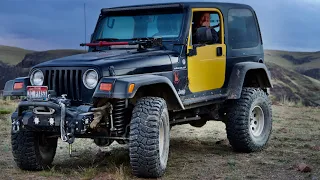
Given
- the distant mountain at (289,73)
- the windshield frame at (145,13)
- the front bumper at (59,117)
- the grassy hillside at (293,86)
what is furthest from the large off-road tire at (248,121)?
the grassy hillside at (293,86)

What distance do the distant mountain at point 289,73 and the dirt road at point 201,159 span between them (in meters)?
10.4

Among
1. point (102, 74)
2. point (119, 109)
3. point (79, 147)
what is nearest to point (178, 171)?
point (119, 109)

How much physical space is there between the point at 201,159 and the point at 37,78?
2.79 metres

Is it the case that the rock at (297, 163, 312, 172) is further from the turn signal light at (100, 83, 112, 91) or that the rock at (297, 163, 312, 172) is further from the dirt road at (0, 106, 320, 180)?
the turn signal light at (100, 83, 112, 91)

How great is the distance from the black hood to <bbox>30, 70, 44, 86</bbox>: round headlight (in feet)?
0.29

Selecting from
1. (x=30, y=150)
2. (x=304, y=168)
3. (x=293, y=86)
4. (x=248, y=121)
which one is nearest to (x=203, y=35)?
A: (x=248, y=121)

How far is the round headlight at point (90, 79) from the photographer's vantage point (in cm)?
671

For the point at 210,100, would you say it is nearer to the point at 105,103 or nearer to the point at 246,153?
the point at 246,153

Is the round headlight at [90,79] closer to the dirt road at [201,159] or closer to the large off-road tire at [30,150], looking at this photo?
the dirt road at [201,159]

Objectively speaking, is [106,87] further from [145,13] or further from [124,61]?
[145,13]

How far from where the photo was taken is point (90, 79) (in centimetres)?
675

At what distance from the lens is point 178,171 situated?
7.57 m

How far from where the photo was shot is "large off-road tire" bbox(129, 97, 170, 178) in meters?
6.66

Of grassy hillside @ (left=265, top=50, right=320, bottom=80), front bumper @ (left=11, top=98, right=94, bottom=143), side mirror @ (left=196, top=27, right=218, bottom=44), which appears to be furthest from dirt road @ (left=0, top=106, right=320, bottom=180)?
grassy hillside @ (left=265, top=50, right=320, bottom=80)
